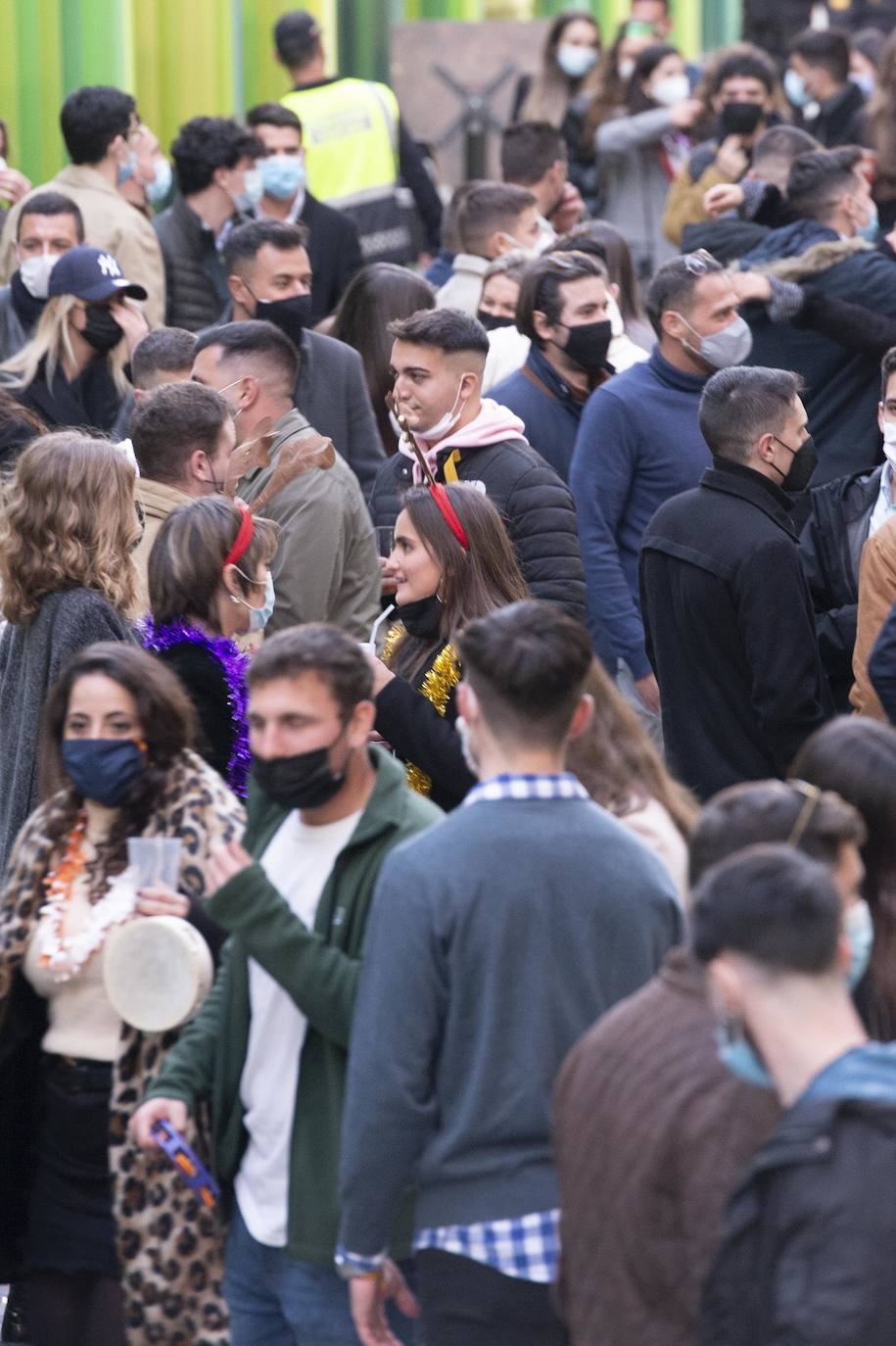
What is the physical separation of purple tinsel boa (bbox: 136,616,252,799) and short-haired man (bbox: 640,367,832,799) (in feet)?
4.26

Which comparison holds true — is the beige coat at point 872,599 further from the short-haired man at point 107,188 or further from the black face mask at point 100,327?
the short-haired man at point 107,188

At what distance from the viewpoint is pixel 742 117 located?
9.43 metres

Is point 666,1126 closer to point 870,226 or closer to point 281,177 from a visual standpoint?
point 870,226

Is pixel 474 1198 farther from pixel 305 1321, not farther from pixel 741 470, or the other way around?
pixel 741 470

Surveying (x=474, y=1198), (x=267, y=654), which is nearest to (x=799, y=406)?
(x=267, y=654)

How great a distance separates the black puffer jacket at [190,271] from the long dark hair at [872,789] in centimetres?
551

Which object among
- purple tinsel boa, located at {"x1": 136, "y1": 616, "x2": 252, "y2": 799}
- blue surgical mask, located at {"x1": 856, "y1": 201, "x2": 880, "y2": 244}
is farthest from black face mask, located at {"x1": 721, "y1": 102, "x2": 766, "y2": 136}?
purple tinsel boa, located at {"x1": 136, "y1": 616, "x2": 252, "y2": 799}

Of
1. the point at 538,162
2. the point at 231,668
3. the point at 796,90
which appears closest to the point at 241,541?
the point at 231,668

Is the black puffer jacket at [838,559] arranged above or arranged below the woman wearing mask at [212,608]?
below

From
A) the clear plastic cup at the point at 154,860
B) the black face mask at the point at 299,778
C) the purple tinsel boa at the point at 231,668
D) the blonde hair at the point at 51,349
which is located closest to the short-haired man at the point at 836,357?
the blonde hair at the point at 51,349

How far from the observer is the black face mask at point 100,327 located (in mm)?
6543

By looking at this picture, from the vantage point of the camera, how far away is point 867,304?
6.79 m

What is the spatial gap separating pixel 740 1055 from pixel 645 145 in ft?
28.1

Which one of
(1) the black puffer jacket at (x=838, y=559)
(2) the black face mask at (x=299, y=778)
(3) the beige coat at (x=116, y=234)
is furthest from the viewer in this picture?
(3) the beige coat at (x=116, y=234)
